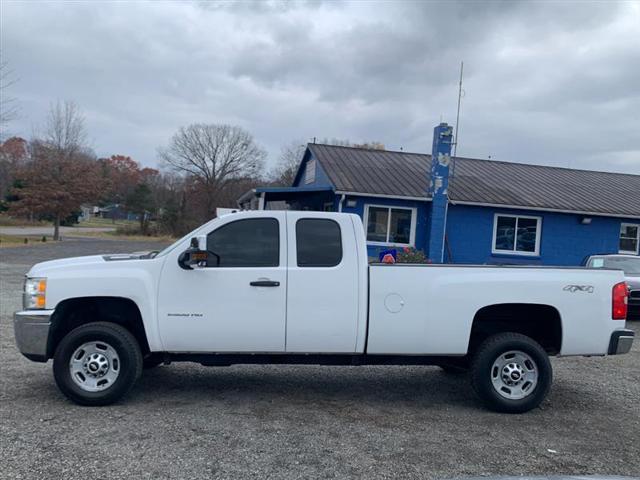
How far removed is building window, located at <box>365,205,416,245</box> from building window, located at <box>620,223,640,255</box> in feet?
26.0

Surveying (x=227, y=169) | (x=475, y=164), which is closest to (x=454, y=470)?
(x=475, y=164)

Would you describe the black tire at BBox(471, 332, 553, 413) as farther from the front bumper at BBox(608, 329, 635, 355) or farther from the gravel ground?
the front bumper at BBox(608, 329, 635, 355)

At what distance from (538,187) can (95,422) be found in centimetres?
1994

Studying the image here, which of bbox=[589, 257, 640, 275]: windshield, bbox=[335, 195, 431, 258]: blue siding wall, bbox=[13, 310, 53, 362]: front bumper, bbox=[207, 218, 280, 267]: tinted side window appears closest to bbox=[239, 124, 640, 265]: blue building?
bbox=[335, 195, 431, 258]: blue siding wall

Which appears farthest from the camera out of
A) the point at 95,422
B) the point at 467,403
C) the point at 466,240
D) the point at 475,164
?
the point at 475,164

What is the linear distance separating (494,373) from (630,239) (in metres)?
18.1

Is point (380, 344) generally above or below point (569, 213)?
below

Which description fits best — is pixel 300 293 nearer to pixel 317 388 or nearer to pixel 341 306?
pixel 341 306

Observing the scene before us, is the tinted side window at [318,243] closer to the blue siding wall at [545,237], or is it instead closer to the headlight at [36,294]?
the headlight at [36,294]

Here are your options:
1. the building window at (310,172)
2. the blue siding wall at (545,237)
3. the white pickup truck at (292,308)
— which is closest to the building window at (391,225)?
the blue siding wall at (545,237)

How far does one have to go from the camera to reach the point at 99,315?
6.09 meters

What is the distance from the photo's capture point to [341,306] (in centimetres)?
572

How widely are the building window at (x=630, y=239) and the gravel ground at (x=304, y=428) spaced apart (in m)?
15.4

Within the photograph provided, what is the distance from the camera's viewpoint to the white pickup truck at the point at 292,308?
566 cm
